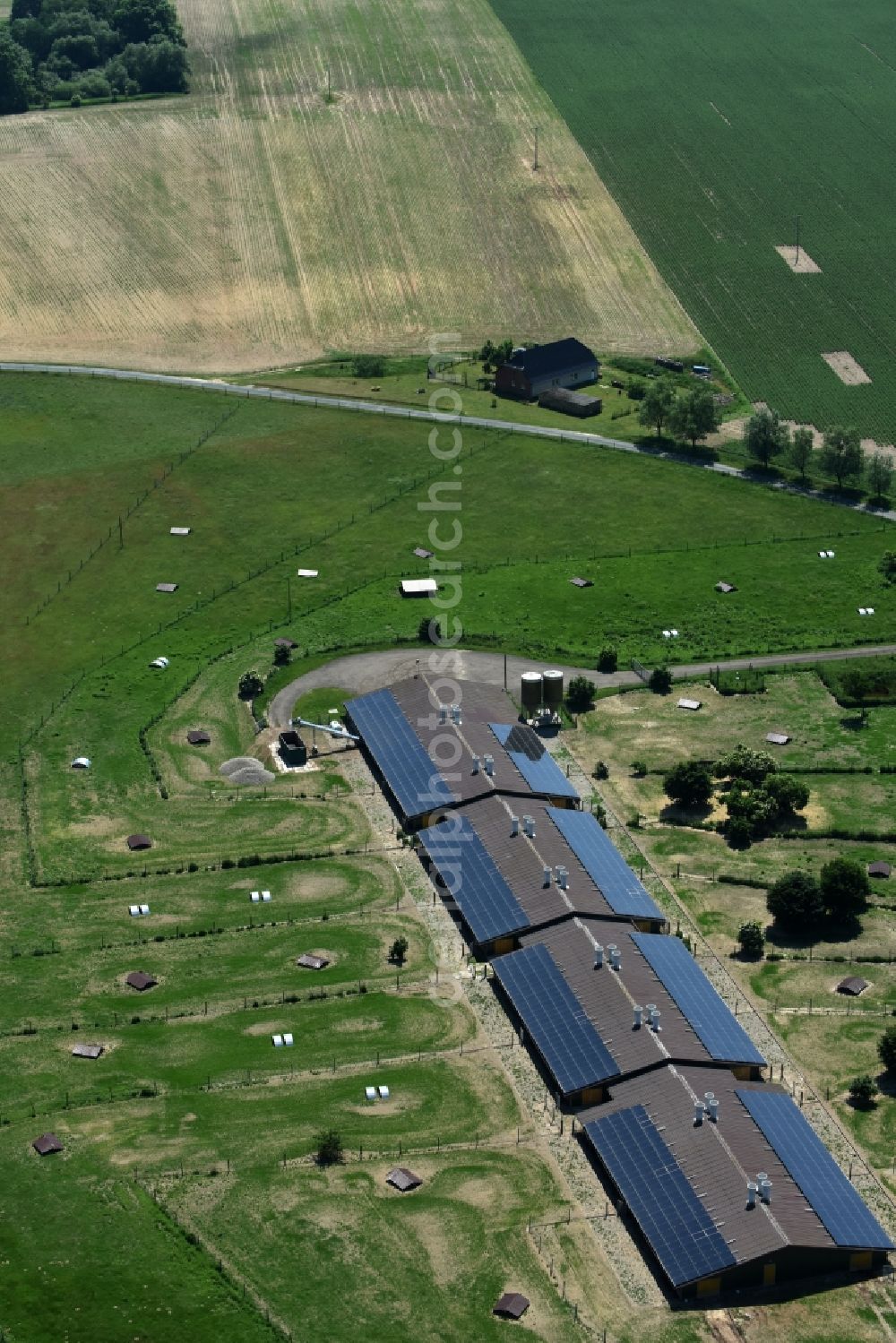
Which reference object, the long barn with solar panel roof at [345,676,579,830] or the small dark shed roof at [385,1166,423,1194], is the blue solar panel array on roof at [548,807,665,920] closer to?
the long barn with solar panel roof at [345,676,579,830]

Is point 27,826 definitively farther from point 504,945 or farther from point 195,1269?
point 195,1269

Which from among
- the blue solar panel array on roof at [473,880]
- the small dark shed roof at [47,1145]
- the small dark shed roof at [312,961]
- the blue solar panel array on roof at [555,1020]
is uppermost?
the small dark shed roof at [47,1145]

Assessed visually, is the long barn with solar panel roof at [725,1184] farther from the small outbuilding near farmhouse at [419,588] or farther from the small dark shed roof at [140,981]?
the small outbuilding near farmhouse at [419,588]

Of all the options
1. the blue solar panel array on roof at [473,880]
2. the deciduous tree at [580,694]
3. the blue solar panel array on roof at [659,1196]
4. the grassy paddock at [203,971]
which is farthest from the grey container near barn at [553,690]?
the blue solar panel array on roof at [659,1196]

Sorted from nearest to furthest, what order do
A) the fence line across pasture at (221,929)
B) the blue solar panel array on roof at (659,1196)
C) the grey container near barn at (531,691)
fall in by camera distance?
the blue solar panel array on roof at (659,1196) < the fence line across pasture at (221,929) < the grey container near barn at (531,691)

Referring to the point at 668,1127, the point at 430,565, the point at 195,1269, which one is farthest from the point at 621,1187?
the point at 430,565

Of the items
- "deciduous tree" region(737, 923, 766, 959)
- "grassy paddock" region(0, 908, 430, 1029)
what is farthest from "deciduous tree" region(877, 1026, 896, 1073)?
"grassy paddock" region(0, 908, 430, 1029)

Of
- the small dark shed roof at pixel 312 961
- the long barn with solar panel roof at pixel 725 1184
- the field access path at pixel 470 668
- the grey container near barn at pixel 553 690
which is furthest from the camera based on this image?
the field access path at pixel 470 668

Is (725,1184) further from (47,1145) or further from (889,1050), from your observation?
(47,1145)
